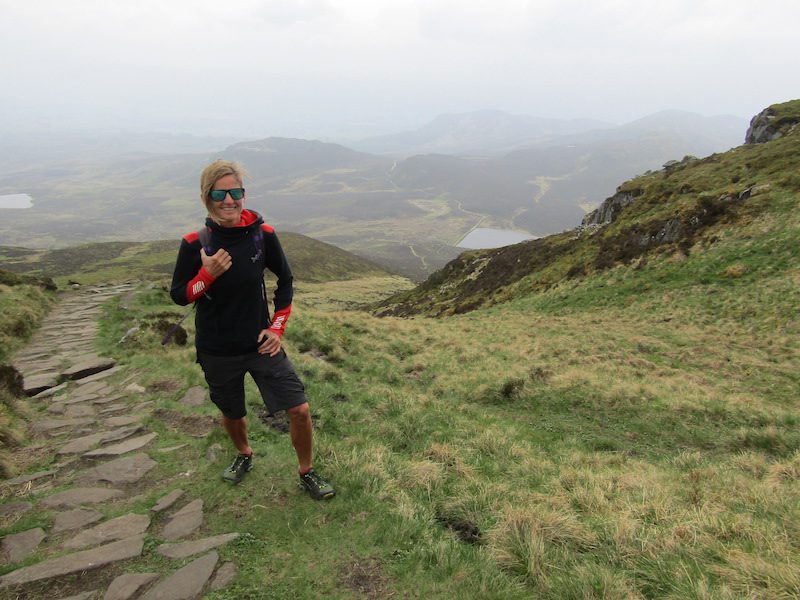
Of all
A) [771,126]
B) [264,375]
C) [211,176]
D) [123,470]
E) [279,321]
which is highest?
[771,126]

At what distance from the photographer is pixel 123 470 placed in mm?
5734

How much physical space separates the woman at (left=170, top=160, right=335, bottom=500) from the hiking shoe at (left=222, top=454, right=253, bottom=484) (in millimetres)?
15

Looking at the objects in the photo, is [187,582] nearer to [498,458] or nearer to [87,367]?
[498,458]

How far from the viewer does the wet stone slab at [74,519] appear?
4469mm

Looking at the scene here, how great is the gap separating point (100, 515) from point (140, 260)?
339 ft

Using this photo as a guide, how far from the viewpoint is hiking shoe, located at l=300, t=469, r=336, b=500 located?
483 centimetres

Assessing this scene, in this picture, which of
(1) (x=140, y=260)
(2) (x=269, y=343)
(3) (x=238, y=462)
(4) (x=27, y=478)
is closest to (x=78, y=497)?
(4) (x=27, y=478)

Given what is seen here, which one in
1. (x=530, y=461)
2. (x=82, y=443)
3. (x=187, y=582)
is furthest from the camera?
(x=530, y=461)

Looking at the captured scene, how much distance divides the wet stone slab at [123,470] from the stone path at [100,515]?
1cm

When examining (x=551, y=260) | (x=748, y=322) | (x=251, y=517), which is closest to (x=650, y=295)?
(x=748, y=322)

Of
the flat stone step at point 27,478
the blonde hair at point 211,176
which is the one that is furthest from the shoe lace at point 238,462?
the blonde hair at point 211,176

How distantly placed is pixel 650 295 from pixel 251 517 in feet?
79.9

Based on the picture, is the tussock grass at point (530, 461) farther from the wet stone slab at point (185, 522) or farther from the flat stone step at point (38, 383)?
the flat stone step at point (38, 383)

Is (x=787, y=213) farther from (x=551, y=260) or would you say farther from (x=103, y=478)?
(x=103, y=478)
